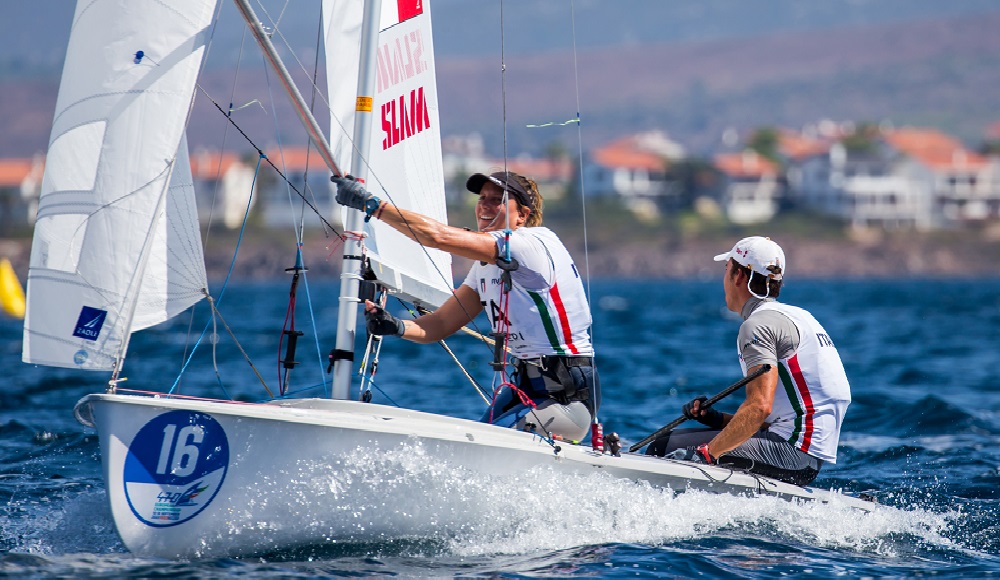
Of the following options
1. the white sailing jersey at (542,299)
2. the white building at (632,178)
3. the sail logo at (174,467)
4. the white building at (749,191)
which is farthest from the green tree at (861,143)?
the sail logo at (174,467)

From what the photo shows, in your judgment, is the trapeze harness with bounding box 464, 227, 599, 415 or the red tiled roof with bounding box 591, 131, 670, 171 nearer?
the trapeze harness with bounding box 464, 227, 599, 415

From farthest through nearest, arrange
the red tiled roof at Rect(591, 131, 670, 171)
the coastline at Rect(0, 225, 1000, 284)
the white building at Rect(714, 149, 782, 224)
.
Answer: the red tiled roof at Rect(591, 131, 670, 171), the white building at Rect(714, 149, 782, 224), the coastline at Rect(0, 225, 1000, 284)

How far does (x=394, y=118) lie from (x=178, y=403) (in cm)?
209

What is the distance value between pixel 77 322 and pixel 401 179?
6.25 ft

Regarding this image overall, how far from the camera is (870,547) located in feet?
18.5

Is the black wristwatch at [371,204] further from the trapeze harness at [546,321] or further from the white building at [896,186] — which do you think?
the white building at [896,186]

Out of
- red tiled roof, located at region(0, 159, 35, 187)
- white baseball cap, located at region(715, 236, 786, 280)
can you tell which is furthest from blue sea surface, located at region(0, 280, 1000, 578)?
red tiled roof, located at region(0, 159, 35, 187)

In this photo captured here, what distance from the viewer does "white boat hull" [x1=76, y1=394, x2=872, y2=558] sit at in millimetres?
4934

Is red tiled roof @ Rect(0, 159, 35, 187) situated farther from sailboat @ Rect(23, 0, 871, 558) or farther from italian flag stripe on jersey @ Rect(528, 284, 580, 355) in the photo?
italian flag stripe on jersey @ Rect(528, 284, 580, 355)

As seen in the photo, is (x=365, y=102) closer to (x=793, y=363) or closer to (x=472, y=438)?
(x=472, y=438)

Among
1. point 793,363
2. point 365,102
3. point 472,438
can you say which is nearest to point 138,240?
point 365,102

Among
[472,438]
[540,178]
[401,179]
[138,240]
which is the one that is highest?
[540,178]

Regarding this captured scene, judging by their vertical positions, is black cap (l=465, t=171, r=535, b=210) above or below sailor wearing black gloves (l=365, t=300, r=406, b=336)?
above

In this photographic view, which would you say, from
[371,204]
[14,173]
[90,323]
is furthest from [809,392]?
[14,173]
